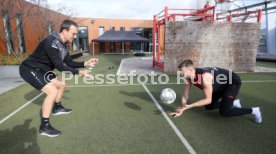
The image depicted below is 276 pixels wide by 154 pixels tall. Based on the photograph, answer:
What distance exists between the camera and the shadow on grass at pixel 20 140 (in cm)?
321

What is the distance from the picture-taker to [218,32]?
10398 millimetres

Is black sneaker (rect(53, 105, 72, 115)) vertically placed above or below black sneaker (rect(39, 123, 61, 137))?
above

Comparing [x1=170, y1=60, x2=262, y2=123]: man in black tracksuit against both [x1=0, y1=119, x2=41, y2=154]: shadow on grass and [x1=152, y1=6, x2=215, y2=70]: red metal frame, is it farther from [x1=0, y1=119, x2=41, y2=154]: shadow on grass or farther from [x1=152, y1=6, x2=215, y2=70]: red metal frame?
[x1=152, y1=6, x2=215, y2=70]: red metal frame

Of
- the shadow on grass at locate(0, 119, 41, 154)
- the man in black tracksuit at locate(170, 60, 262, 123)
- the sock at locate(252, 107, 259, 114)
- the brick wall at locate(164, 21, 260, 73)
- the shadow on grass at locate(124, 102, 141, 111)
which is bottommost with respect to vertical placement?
the shadow on grass at locate(0, 119, 41, 154)

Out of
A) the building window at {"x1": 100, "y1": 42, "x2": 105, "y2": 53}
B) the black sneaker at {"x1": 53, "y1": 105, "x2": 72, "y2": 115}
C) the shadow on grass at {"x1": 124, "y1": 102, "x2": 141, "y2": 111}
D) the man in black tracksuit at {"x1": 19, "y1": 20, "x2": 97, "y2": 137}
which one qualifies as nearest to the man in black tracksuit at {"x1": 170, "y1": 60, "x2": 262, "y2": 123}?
the shadow on grass at {"x1": 124, "y1": 102, "x2": 141, "y2": 111}

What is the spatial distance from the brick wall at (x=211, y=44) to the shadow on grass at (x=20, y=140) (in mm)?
7608

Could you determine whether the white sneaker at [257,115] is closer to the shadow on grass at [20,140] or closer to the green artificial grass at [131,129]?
the green artificial grass at [131,129]

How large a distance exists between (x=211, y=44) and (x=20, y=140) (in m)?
9.47

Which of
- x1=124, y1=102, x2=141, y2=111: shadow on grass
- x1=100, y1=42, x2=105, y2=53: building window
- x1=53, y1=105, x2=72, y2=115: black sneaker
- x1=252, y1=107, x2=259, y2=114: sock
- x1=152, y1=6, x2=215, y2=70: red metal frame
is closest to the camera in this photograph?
x1=252, y1=107, x2=259, y2=114: sock

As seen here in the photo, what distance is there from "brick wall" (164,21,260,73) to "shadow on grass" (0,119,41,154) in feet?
25.0

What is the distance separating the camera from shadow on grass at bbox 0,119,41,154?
126 inches

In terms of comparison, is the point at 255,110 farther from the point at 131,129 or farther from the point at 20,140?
the point at 20,140

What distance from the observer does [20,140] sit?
3512 millimetres

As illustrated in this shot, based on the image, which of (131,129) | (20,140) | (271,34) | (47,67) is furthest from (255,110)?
(271,34)
